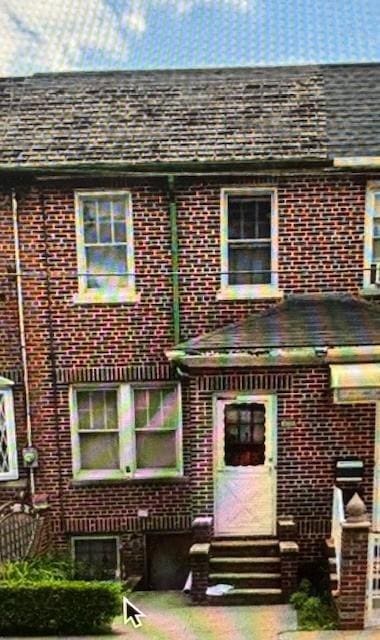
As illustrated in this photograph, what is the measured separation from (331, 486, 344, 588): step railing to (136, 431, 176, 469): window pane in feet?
8.68

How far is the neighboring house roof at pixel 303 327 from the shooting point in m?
8.84

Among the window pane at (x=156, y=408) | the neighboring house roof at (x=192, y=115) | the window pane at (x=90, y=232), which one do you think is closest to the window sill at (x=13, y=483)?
the window pane at (x=156, y=408)

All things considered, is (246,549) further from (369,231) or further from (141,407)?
(369,231)

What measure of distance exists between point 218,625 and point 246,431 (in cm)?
272

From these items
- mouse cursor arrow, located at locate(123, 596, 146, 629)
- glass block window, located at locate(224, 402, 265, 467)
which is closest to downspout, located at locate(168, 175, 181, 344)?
glass block window, located at locate(224, 402, 265, 467)

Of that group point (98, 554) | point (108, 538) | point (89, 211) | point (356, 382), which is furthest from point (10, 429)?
point (356, 382)

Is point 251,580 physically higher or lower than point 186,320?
lower

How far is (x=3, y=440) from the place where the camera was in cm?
1002

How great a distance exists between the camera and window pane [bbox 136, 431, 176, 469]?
10.1 meters

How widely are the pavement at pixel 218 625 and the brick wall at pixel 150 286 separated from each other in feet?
4.82

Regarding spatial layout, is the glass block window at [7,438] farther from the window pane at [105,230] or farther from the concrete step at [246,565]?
the concrete step at [246,565]

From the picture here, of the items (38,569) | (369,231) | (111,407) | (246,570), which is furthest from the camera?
(111,407)

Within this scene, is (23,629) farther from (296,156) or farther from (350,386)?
(296,156)

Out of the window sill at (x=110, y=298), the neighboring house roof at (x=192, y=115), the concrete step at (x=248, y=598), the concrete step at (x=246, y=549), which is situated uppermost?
the neighboring house roof at (x=192, y=115)
